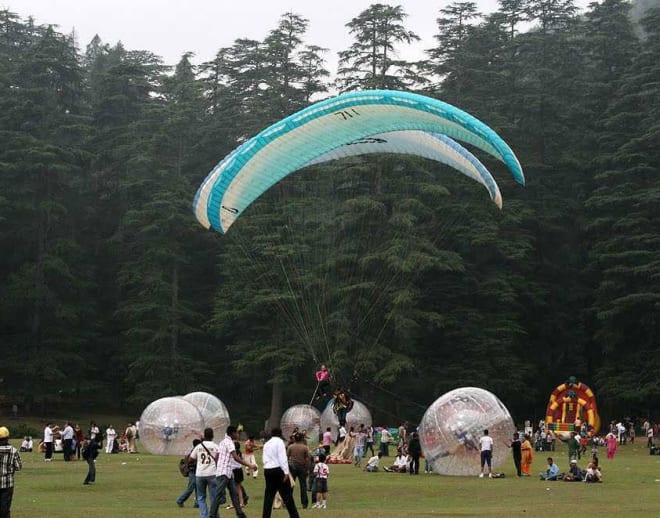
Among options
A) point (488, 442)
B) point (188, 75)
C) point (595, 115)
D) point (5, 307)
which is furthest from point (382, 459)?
point (188, 75)

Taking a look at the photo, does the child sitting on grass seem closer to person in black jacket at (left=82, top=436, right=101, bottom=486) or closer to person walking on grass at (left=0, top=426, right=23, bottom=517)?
person in black jacket at (left=82, top=436, right=101, bottom=486)

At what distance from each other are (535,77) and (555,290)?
1118 centimetres

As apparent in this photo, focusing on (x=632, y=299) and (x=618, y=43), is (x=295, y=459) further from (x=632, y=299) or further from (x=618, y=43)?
(x=618, y=43)

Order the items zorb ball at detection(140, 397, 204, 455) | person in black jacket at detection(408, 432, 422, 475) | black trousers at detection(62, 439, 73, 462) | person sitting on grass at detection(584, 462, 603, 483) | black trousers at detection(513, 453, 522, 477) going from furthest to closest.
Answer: zorb ball at detection(140, 397, 204, 455), black trousers at detection(62, 439, 73, 462), person in black jacket at detection(408, 432, 422, 475), black trousers at detection(513, 453, 522, 477), person sitting on grass at detection(584, 462, 603, 483)

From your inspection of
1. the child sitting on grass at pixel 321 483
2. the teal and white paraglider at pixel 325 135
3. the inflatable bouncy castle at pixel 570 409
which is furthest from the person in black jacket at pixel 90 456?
the inflatable bouncy castle at pixel 570 409

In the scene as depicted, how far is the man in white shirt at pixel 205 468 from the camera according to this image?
1295cm

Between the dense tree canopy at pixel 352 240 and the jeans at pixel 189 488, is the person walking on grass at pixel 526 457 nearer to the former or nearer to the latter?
the jeans at pixel 189 488

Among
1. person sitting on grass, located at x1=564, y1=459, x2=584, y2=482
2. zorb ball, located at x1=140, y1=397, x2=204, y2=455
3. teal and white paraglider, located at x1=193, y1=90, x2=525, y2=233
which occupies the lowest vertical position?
person sitting on grass, located at x1=564, y1=459, x2=584, y2=482

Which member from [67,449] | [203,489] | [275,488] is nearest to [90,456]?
[203,489]

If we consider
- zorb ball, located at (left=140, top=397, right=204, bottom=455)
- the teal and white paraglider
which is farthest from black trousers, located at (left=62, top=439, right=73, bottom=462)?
the teal and white paraglider

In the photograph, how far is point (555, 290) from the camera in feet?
164

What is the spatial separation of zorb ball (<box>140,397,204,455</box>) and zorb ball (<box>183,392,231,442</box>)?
781 millimetres

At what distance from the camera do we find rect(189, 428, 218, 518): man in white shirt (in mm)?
12945

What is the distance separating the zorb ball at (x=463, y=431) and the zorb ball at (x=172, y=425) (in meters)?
7.85
